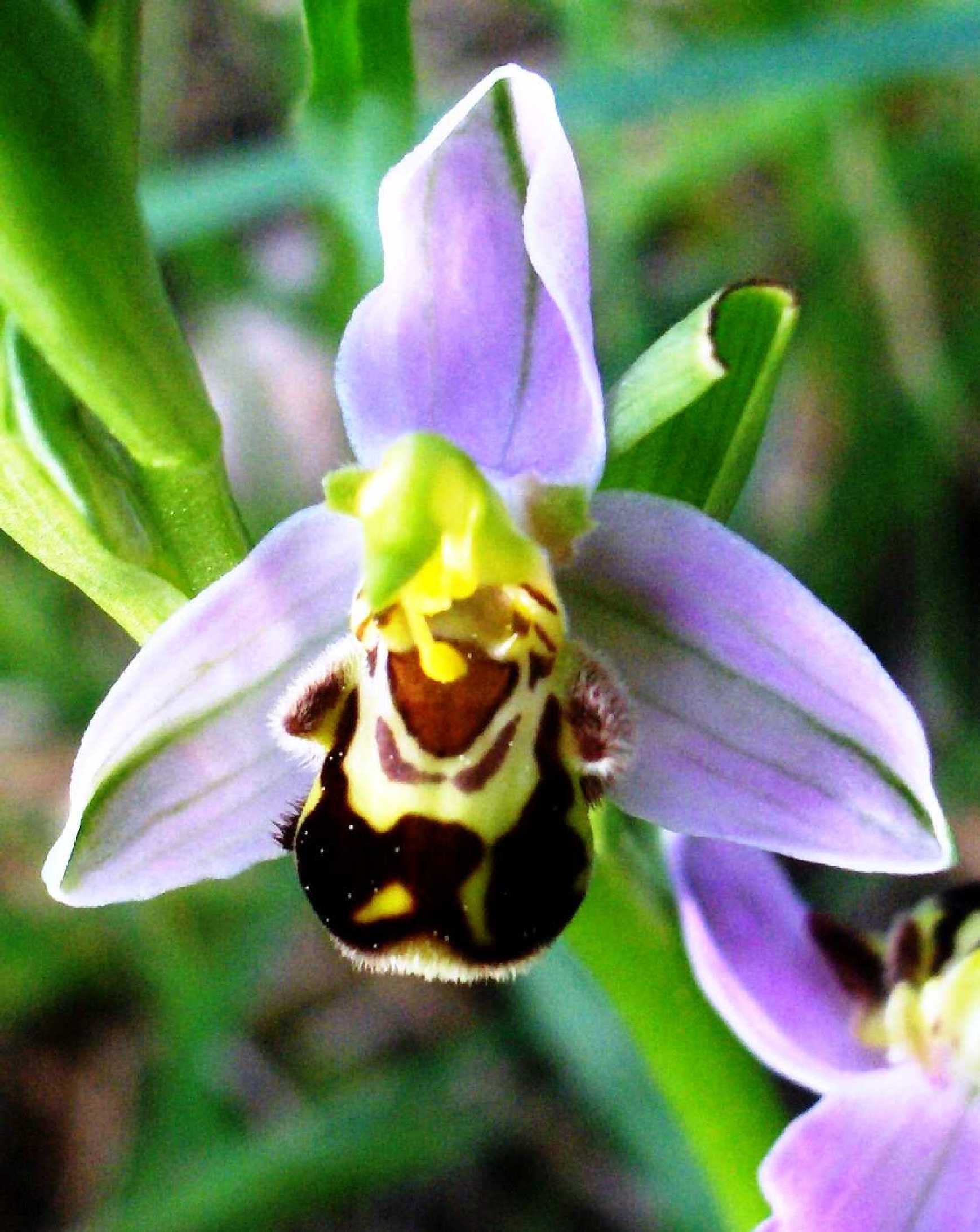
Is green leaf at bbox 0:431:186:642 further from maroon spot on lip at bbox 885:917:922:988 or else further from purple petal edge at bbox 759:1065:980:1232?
maroon spot on lip at bbox 885:917:922:988

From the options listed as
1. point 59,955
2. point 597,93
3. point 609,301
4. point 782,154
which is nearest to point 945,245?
point 782,154

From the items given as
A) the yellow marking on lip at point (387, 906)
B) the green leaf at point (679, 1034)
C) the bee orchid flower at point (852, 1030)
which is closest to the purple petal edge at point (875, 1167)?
the bee orchid flower at point (852, 1030)

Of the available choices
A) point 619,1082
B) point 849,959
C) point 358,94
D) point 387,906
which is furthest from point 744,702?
point 619,1082

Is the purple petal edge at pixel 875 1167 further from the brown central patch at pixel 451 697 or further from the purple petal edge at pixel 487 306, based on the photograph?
the purple petal edge at pixel 487 306

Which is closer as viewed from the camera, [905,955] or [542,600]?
[542,600]

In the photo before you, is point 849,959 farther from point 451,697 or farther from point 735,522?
point 735,522

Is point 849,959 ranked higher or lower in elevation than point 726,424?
lower

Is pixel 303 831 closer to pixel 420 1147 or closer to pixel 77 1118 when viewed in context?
pixel 420 1147

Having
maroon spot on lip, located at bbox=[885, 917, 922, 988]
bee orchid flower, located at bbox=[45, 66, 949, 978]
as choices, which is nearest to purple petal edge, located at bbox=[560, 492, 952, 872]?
bee orchid flower, located at bbox=[45, 66, 949, 978]
